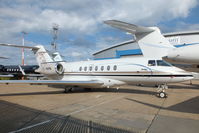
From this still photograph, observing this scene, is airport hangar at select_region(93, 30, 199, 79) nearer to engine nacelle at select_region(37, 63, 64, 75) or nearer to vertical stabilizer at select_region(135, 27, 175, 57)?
engine nacelle at select_region(37, 63, 64, 75)

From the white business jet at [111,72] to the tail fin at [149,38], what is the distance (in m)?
2.37

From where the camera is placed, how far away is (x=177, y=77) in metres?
8.84

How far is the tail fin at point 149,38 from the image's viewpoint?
4.53m

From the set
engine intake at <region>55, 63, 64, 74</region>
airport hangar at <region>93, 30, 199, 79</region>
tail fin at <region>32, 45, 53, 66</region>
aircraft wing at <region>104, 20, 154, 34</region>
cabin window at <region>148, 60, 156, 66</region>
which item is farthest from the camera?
airport hangar at <region>93, 30, 199, 79</region>

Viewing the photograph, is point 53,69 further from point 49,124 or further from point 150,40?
point 150,40

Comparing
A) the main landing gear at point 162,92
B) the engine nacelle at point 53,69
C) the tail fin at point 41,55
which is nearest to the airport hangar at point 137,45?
the engine nacelle at point 53,69

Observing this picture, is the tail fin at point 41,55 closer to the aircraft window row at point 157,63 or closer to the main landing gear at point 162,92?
the aircraft window row at point 157,63

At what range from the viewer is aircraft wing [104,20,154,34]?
444 cm

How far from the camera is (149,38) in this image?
4875mm

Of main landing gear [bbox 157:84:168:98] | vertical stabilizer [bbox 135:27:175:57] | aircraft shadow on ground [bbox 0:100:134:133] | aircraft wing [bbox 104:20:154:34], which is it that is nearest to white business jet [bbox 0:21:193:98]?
main landing gear [bbox 157:84:168:98]

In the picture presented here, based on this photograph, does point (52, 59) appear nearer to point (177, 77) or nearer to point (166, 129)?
point (177, 77)

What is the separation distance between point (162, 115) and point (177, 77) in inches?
→ 158

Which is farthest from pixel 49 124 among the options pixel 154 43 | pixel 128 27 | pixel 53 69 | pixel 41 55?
pixel 41 55

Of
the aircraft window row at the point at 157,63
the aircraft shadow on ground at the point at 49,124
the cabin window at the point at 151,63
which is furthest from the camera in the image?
the cabin window at the point at 151,63
